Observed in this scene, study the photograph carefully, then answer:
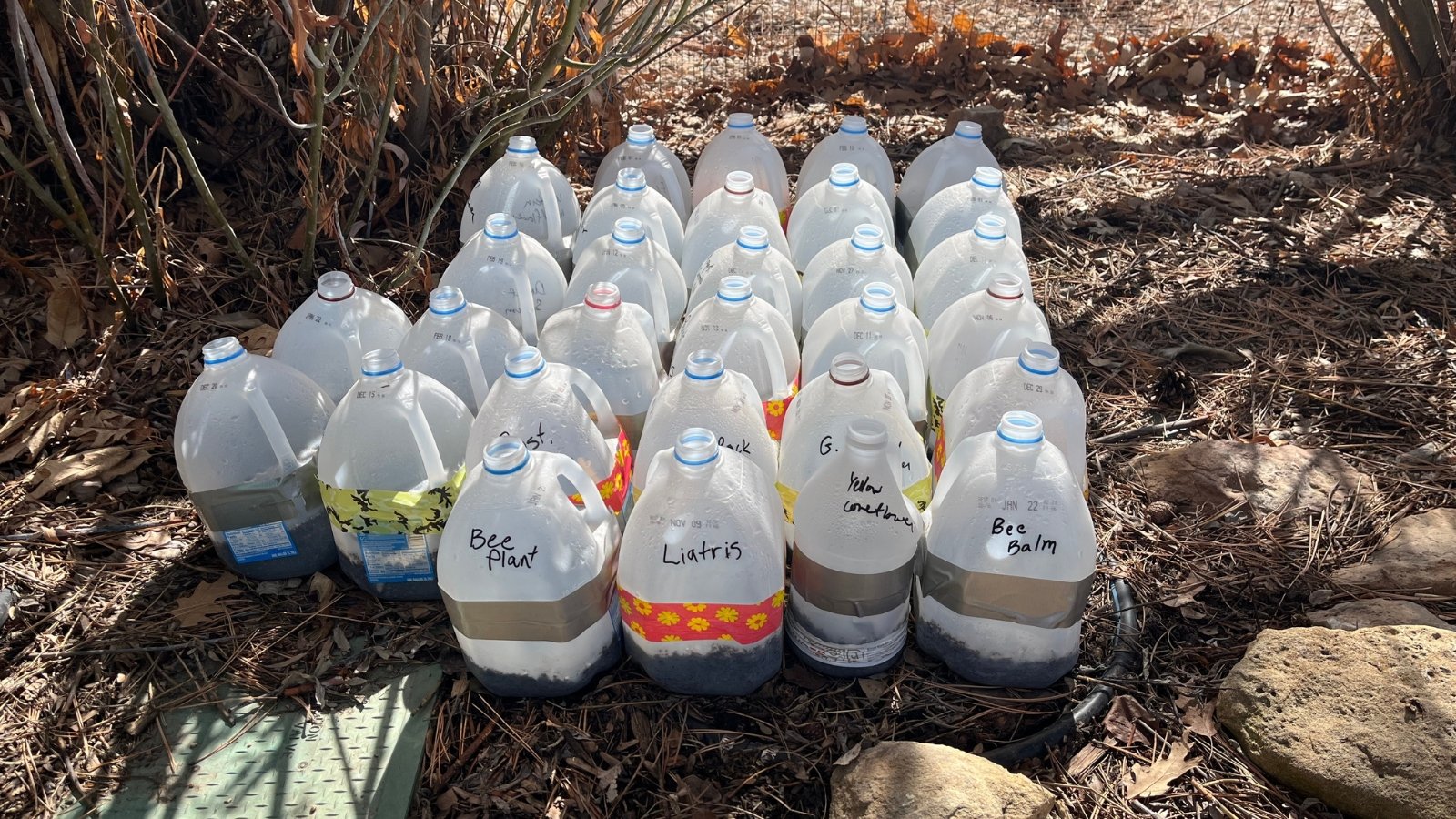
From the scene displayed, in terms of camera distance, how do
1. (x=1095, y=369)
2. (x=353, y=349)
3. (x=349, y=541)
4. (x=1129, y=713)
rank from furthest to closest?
(x=1095, y=369)
(x=353, y=349)
(x=349, y=541)
(x=1129, y=713)

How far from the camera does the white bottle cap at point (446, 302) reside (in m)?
2.25

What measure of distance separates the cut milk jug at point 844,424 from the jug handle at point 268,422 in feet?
3.44

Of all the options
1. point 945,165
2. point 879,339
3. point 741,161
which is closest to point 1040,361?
point 879,339

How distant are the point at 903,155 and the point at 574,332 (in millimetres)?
2688

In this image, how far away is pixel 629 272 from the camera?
2.56 m

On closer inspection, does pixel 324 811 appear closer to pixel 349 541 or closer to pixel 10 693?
pixel 349 541

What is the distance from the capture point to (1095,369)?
3.10 meters

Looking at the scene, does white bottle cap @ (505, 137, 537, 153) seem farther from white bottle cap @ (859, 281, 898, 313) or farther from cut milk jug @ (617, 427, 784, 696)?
cut milk jug @ (617, 427, 784, 696)

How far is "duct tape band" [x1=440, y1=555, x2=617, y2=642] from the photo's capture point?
1.82 m

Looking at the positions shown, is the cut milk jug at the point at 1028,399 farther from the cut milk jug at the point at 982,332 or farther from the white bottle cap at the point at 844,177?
the white bottle cap at the point at 844,177

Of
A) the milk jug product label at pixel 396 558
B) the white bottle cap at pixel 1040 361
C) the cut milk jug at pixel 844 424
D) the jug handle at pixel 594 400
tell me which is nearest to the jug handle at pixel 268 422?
the milk jug product label at pixel 396 558

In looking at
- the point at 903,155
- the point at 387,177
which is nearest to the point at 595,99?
the point at 387,177

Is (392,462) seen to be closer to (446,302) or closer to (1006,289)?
(446,302)

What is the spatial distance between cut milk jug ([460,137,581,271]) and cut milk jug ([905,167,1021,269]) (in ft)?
3.45
